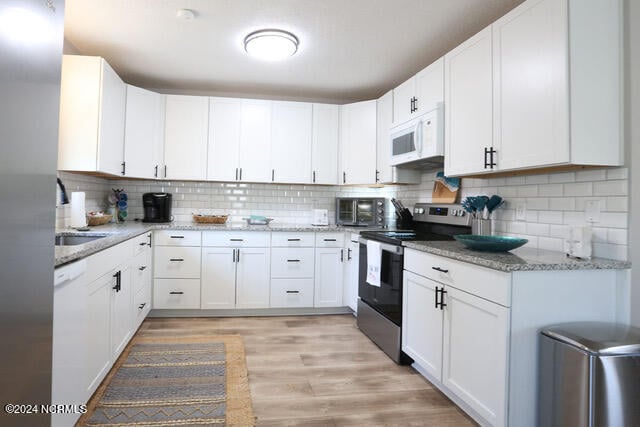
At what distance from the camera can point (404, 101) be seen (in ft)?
11.1

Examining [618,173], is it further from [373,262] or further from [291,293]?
[291,293]

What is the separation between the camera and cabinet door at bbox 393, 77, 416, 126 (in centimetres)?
323

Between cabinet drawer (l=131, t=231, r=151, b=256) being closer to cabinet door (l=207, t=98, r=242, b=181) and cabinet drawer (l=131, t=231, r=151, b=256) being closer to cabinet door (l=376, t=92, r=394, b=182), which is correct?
cabinet door (l=207, t=98, r=242, b=181)

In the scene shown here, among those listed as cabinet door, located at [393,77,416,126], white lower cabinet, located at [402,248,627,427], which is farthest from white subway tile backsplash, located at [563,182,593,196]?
cabinet door, located at [393,77,416,126]

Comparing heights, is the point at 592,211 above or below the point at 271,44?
below

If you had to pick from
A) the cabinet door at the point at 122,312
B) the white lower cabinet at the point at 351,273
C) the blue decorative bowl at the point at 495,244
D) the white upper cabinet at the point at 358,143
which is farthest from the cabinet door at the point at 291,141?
the blue decorative bowl at the point at 495,244

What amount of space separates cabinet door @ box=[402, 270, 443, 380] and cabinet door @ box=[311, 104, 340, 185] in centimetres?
187

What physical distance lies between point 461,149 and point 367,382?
1.65 meters

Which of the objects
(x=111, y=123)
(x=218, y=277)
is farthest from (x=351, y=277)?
(x=111, y=123)

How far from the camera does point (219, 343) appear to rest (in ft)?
9.64

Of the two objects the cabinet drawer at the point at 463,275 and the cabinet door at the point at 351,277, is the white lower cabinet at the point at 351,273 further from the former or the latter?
the cabinet drawer at the point at 463,275

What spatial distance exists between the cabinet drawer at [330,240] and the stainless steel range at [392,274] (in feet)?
1.65

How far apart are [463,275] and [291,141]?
263 centimetres

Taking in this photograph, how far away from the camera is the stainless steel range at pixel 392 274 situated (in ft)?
8.75
